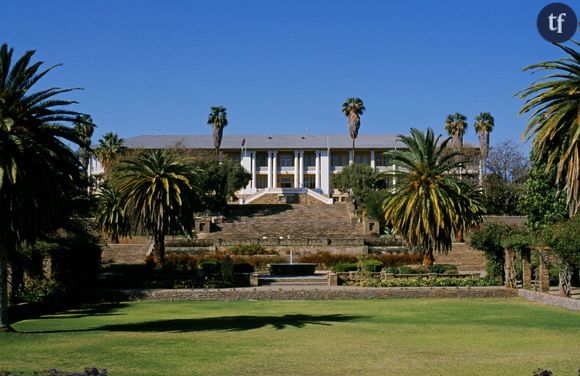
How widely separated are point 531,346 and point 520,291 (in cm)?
1652

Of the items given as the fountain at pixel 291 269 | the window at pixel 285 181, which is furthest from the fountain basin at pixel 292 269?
the window at pixel 285 181

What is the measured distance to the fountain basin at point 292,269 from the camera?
46281 mm

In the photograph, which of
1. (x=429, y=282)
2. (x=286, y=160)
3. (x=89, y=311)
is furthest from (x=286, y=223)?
(x=89, y=311)

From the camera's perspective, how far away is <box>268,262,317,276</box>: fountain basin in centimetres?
4628

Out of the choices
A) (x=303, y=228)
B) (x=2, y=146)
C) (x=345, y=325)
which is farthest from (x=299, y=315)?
(x=303, y=228)

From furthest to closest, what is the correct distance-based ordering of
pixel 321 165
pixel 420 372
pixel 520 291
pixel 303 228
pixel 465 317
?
pixel 321 165
pixel 303 228
pixel 520 291
pixel 465 317
pixel 420 372

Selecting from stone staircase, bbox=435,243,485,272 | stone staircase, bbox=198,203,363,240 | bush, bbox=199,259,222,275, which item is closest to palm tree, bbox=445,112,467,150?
stone staircase, bbox=198,203,363,240

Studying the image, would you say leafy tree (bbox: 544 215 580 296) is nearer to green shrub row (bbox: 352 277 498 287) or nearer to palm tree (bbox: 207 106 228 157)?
green shrub row (bbox: 352 277 498 287)

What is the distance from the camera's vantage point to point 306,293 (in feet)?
110

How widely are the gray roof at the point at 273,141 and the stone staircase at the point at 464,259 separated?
48320 mm

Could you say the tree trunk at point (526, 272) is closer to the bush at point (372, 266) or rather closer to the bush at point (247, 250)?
the bush at point (372, 266)

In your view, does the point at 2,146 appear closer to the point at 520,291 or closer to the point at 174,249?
the point at 520,291

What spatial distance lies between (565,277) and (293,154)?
80.8 m

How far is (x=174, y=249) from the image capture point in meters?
56.8
